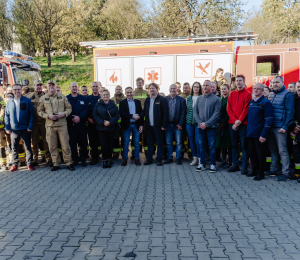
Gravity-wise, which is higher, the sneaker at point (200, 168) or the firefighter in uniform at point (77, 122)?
the firefighter in uniform at point (77, 122)

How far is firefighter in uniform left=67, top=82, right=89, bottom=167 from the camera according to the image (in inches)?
295

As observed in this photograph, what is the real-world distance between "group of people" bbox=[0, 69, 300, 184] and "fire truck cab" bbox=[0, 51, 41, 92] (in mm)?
3545

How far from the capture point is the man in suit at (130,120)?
7.55 meters

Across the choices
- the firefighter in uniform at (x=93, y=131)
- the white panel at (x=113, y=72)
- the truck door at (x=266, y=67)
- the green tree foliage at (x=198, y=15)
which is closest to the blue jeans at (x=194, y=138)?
the firefighter in uniform at (x=93, y=131)

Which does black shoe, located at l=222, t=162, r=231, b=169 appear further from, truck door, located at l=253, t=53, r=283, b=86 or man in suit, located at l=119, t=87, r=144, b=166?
truck door, located at l=253, t=53, r=283, b=86

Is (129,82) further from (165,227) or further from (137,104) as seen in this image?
(165,227)

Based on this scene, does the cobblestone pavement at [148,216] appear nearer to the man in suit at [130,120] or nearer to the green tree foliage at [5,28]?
the man in suit at [130,120]

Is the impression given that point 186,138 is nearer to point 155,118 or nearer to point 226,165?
point 155,118

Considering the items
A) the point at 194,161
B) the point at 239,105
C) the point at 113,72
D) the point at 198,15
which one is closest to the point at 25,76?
the point at 113,72

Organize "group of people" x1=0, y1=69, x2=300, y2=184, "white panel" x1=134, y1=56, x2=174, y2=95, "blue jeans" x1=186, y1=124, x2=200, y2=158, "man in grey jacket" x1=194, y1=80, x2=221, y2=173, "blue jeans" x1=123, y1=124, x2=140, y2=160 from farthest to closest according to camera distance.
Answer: "white panel" x1=134, y1=56, x2=174, y2=95 → "blue jeans" x1=123, y1=124, x2=140, y2=160 → "blue jeans" x1=186, y1=124, x2=200, y2=158 → "man in grey jacket" x1=194, y1=80, x2=221, y2=173 → "group of people" x1=0, y1=69, x2=300, y2=184

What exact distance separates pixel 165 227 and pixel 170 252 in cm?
68

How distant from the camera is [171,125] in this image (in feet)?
24.9

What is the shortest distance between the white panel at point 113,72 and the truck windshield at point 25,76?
3120 mm

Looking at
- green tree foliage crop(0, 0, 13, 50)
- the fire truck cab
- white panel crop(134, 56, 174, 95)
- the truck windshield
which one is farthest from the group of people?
green tree foliage crop(0, 0, 13, 50)
